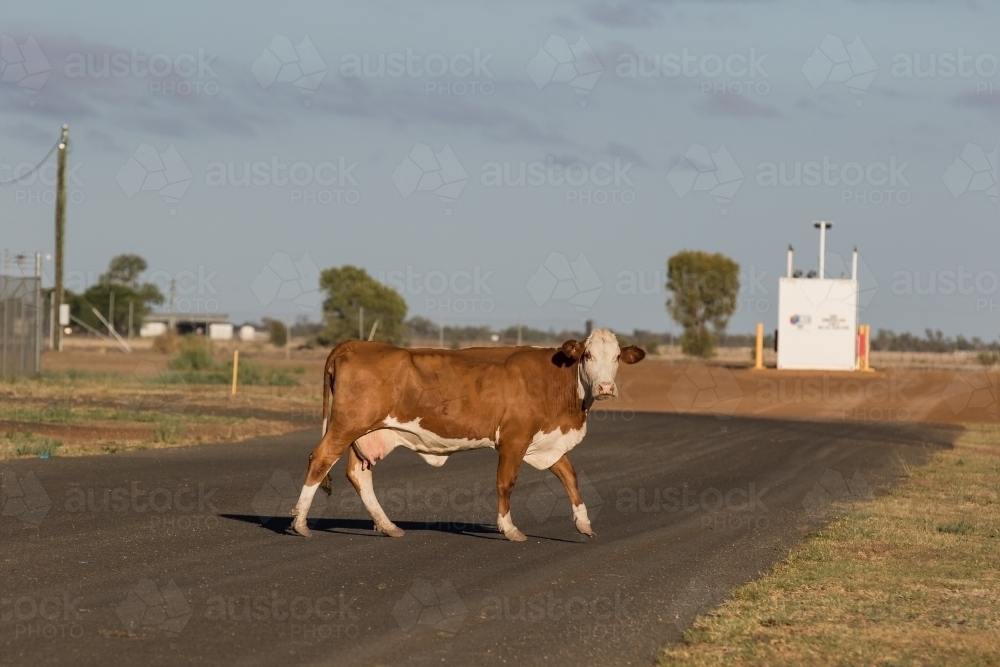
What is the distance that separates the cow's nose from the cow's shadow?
156 centimetres

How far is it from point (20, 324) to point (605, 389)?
2974cm

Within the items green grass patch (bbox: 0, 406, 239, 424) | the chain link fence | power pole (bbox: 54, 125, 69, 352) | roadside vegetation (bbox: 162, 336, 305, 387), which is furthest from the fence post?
power pole (bbox: 54, 125, 69, 352)

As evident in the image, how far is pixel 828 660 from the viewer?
7434mm

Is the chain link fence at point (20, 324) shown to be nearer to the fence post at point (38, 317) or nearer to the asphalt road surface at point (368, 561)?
the fence post at point (38, 317)

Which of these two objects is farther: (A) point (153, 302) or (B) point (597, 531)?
(A) point (153, 302)

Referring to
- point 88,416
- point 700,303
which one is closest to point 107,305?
point 700,303

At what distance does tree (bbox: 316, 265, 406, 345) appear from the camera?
249 ft

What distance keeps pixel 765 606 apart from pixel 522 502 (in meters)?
6.85

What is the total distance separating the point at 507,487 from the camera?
11969 millimetres

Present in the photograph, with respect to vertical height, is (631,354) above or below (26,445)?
above

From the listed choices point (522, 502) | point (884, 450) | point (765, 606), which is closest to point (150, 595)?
point (765, 606)

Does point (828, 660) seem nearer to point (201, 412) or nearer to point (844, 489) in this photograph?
point (844, 489)

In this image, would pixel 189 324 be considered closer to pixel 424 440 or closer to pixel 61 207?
pixel 61 207

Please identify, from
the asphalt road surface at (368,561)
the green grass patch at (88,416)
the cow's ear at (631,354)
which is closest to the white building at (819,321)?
the green grass patch at (88,416)
